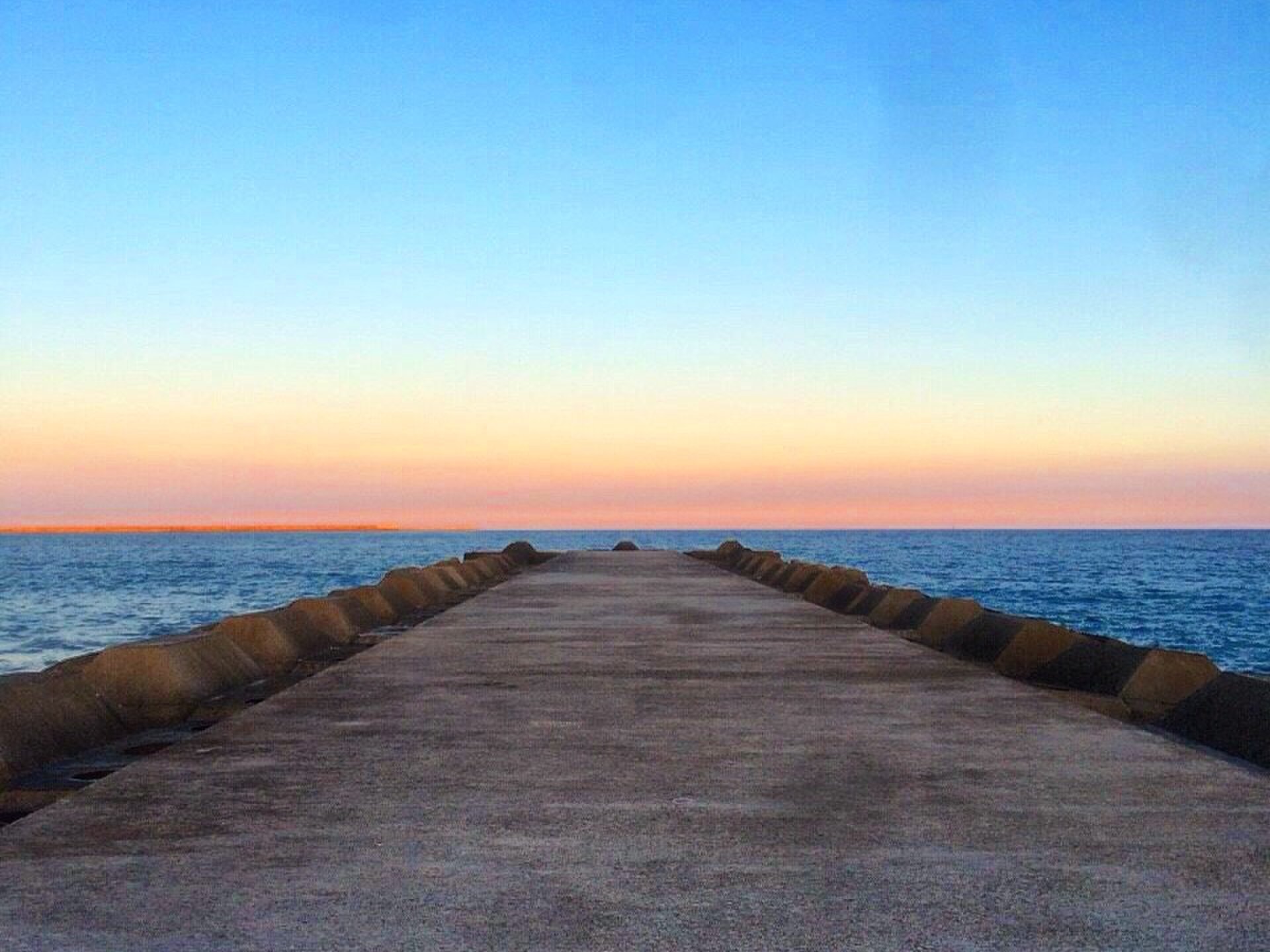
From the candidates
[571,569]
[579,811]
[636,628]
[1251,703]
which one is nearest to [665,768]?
[579,811]

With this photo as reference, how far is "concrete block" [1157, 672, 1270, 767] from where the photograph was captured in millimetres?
7379

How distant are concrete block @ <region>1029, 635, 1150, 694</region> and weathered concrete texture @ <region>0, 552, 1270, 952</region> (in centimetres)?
122

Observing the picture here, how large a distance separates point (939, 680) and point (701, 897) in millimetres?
6404

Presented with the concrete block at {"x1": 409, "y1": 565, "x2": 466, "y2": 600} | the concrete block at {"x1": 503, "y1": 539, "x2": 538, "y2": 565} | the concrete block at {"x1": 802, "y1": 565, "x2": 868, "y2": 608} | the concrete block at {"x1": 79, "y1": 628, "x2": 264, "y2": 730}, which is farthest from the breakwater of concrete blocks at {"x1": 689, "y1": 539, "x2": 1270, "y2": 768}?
the concrete block at {"x1": 503, "y1": 539, "x2": 538, "y2": 565}

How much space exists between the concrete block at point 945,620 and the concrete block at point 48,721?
951cm

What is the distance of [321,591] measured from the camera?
5281cm

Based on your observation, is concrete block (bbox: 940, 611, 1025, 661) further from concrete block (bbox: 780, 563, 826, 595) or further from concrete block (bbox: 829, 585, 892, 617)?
concrete block (bbox: 780, 563, 826, 595)

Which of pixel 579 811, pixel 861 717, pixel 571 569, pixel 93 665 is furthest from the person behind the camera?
pixel 571 569

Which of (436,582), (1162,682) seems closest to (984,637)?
(1162,682)

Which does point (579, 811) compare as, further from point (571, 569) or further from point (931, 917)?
point (571, 569)

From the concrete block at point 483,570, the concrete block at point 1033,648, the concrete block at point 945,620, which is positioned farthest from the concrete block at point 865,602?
the concrete block at point 483,570

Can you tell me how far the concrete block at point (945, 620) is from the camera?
48.7 ft

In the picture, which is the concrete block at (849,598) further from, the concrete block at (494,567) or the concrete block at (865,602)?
the concrete block at (494,567)

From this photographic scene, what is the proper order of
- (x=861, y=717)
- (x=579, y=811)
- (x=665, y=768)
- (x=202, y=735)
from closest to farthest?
1. (x=579, y=811)
2. (x=665, y=768)
3. (x=202, y=735)
4. (x=861, y=717)
